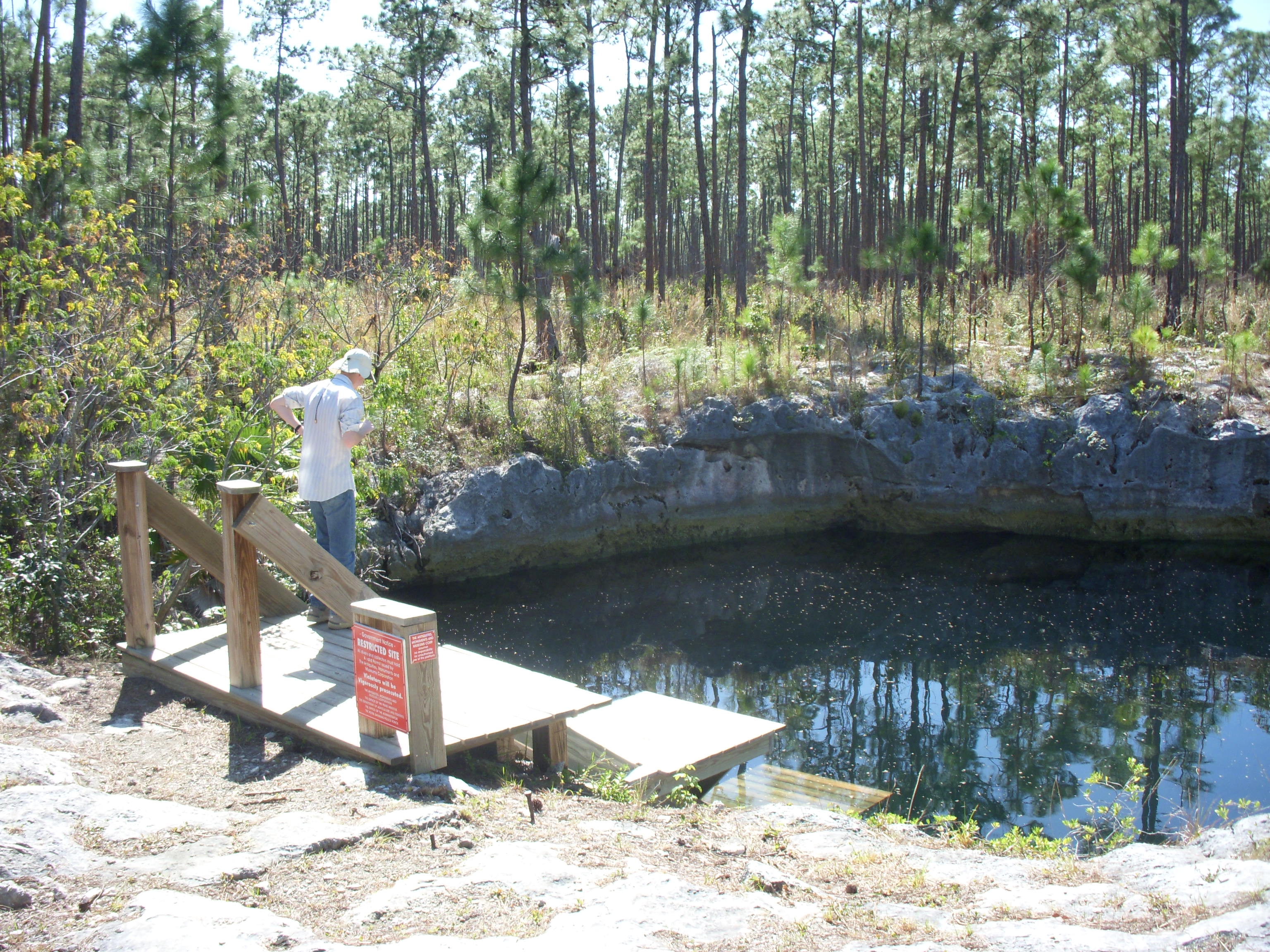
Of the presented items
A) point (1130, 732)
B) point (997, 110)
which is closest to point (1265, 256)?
point (997, 110)

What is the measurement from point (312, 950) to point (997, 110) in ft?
105

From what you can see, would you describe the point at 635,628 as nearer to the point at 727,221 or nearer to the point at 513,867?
the point at 513,867

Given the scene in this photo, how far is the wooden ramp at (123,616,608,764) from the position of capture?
4.63 meters

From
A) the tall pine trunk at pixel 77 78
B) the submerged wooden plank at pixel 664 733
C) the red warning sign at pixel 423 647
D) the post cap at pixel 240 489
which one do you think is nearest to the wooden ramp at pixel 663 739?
the submerged wooden plank at pixel 664 733

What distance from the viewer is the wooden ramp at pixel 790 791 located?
6.26 m

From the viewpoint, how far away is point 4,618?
239 inches

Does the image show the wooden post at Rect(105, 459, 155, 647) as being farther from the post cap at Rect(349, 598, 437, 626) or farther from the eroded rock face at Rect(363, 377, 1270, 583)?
the eroded rock face at Rect(363, 377, 1270, 583)

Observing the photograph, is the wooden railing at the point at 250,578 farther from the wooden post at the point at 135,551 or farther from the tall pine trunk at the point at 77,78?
the tall pine trunk at the point at 77,78

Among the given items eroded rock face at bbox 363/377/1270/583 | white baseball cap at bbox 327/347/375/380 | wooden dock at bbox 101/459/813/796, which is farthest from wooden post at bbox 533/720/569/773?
eroded rock face at bbox 363/377/1270/583

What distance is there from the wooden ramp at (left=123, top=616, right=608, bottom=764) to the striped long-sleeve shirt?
0.97 m

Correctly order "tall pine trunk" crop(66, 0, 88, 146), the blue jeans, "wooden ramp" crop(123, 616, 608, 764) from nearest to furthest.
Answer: "wooden ramp" crop(123, 616, 608, 764) → the blue jeans → "tall pine trunk" crop(66, 0, 88, 146)

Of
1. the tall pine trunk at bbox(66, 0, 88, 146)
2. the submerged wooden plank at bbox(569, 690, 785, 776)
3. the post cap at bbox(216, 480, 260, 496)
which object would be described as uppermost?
the tall pine trunk at bbox(66, 0, 88, 146)

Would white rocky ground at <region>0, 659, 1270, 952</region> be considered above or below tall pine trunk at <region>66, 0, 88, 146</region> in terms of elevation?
below

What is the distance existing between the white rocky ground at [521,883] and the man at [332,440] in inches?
68.6
